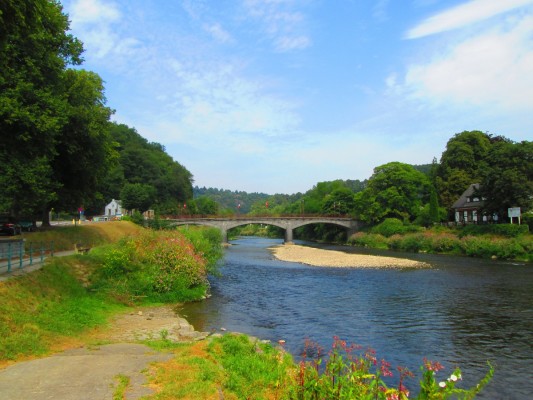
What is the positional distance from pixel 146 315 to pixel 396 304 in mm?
14412

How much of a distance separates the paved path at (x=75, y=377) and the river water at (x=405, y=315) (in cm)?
737

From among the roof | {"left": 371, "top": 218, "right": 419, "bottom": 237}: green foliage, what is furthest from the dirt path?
the roof

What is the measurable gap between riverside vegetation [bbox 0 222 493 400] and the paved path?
31 centimetres

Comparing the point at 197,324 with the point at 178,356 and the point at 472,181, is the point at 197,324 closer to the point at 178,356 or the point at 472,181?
the point at 178,356

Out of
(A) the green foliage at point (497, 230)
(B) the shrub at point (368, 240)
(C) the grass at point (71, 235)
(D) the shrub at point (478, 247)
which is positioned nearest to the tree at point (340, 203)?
(B) the shrub at point (368, 240)

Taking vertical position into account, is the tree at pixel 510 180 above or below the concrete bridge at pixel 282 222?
above

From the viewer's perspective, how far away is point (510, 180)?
50.2m

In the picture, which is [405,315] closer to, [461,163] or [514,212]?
[514,212]

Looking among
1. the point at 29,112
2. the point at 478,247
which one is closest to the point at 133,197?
the point at 478,247

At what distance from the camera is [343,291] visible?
2895cm

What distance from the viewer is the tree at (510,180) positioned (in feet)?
164

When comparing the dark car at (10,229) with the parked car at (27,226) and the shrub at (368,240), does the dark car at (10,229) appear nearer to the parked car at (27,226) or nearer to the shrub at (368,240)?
the parked car at (27,226)

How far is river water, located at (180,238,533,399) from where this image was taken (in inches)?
592

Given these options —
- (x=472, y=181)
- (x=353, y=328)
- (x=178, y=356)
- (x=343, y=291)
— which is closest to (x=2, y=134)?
(x=178, y=356)
